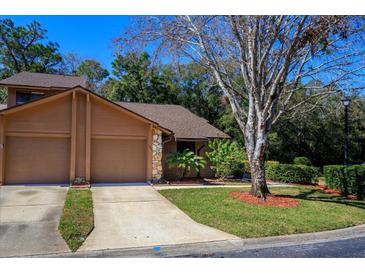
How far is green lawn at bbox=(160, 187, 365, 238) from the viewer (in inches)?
260

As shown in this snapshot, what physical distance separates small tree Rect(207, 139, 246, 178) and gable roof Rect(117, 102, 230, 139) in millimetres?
972

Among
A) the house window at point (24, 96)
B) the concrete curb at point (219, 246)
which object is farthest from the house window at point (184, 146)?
the concrete curb at point (219, 246)

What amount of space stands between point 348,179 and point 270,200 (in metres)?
4.91

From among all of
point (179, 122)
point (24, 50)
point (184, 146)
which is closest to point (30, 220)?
point (184, 146)

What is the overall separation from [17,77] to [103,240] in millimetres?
14416

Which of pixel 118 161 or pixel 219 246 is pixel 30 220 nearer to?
pixel 219 246

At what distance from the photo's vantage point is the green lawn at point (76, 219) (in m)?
5.68

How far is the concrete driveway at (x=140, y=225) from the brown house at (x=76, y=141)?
337 cm

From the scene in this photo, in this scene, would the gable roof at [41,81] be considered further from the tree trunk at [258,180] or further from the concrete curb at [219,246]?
the concrete curb at [219,246]

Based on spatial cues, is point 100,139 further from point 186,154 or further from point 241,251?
point 241,251

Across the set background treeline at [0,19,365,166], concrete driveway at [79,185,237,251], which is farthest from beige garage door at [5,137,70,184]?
background treeline at [0,19,365,166]

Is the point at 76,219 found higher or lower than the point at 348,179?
lower

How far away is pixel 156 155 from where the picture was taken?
531 inches
